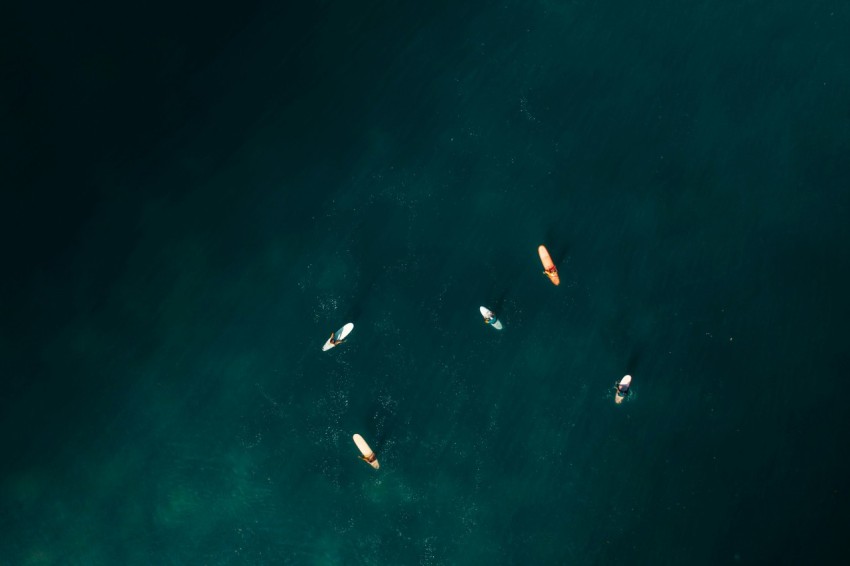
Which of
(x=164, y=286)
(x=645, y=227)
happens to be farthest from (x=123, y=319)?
(x=645, y=227)

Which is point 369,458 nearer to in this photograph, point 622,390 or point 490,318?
point 490,318

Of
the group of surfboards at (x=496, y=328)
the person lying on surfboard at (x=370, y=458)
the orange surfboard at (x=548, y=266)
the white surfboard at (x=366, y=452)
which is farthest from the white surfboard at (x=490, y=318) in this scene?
the person lying on surfboard at (x=370, y=458)

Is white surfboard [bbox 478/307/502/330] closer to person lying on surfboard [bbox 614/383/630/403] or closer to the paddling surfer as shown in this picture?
person lying on surfboard [bbox 614/383/630/403]

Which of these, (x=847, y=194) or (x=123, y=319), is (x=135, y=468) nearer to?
(x=123, y=319)

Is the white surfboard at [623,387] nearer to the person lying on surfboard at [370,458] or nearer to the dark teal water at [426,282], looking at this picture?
the dark teal water at [426,282]

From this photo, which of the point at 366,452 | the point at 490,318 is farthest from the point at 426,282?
the point at 366,452

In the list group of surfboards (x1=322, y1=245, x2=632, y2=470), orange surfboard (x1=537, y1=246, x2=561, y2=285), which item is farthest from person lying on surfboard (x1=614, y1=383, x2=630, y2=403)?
orange surfboard (x1=537, y1=246, x2=561, y2=285)
